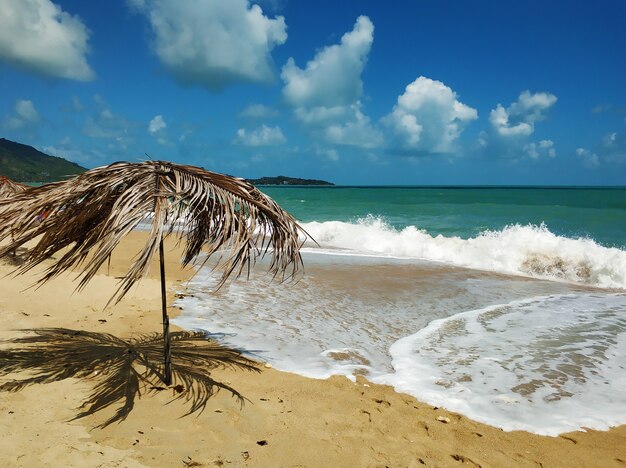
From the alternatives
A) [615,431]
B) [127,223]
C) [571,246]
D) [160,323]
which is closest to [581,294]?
[571,246]

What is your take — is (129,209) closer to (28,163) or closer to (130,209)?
(130,209)

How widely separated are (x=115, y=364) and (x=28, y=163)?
17560 cm

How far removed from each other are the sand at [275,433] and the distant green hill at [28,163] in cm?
12918

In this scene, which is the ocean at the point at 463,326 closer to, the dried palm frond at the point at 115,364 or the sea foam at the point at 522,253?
the sea foam at the point at 522,253

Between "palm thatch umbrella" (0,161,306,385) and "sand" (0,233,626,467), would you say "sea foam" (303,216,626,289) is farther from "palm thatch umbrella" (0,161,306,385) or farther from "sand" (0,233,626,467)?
"palm thatch umbrella" (0,161,306,385)

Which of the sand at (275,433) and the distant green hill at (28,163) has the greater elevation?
the distant green hill at (28,163)

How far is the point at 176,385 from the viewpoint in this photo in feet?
13.0

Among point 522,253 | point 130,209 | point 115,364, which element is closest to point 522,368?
point 115,364

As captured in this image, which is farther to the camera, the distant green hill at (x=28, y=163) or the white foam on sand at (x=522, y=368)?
the distant green hill at (x=28, y=163)

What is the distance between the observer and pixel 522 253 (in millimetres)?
13648

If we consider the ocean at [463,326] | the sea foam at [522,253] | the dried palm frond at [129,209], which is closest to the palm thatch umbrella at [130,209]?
the dried palm frond at [129,209]

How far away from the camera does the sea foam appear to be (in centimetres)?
1202

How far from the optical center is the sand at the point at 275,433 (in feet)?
9.79

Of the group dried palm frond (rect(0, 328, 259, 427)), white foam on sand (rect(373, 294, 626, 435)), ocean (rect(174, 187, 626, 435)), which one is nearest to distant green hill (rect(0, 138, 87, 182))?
ocean (rect(174, 187, 626, 435))
